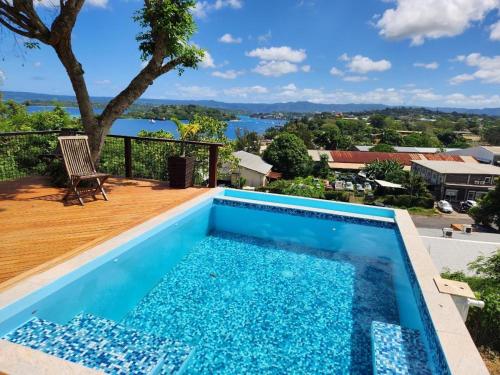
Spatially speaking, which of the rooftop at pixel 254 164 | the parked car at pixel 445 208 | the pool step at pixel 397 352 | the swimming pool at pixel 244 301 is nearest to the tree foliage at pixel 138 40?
the swimming pool at pixel 244 301

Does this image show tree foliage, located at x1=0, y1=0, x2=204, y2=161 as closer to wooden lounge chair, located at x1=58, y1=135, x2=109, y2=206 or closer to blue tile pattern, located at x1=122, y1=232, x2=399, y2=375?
wooden lounge chair, located at x1=58, y1=135, x2=109, y2=206

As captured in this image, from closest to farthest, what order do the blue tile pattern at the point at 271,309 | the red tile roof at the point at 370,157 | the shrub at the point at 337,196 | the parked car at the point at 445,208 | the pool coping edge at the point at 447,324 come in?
the pool coping edge at the point at 447,324, the blue tile pattern at the point at 271,309, the shrub at the point at 337,196, the parked car at the point at 445,208, the red tile roof at the point at 370,157

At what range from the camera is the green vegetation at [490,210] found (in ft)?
85.9

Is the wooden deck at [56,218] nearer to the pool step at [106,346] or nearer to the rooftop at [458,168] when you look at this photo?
the pool step at [106,346]

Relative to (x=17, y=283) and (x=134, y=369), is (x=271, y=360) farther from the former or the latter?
(x=17, y=283)

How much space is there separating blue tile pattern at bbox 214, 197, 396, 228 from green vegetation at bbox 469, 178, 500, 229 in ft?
88.1

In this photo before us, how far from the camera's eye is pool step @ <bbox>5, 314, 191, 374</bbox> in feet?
7.86

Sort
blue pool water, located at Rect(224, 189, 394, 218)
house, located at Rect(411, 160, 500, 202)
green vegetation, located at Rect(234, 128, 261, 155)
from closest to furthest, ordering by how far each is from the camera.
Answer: blue pool water, located at Rect(224, 189, 394, 218)
house, located at Rect(411, 160, 500, 202)
green vegetation, located at Rect(234, 128, 261, 155)

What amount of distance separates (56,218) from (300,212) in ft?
13.0

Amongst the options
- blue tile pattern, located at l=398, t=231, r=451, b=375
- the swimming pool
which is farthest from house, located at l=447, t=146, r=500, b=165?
blue tile pattern, located at l=398, t=231, r=451, b=375

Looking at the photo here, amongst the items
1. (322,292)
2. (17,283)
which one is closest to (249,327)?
(322,292)

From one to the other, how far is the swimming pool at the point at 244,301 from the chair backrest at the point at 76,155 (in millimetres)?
1988

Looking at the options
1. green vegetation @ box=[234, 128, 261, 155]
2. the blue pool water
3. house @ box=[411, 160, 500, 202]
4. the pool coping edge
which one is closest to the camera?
the pool coping edge

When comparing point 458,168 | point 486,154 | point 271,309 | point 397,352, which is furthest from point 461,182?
point 397,352
